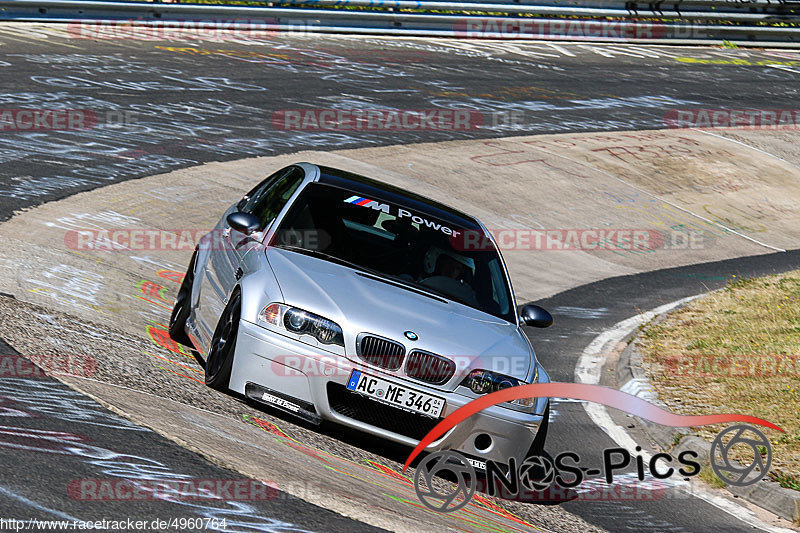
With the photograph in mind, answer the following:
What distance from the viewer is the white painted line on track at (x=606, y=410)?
7.09 metres

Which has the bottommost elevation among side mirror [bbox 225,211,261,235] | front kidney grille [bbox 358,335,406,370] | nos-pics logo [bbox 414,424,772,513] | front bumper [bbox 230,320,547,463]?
nos-pics logo [bbox 414,424,772,513]

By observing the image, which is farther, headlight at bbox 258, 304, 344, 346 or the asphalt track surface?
headlight at bbox 258, 304, 344, 346

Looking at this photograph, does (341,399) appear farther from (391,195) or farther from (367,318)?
(391,195)

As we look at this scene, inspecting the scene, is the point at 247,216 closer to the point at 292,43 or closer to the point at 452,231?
the point at 452,231

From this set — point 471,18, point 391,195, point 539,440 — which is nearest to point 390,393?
point 539,440

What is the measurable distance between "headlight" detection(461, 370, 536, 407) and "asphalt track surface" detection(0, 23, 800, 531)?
0.85 meters

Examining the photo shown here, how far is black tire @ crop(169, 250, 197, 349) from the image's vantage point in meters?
8.31

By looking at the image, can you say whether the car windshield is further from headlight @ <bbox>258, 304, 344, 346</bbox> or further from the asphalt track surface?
the asphalt track surface

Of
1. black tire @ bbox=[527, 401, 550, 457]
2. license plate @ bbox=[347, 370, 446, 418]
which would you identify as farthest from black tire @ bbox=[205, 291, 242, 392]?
black tire @ bbox=[527, 401, 550, 457]

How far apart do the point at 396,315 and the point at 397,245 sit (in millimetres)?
1217

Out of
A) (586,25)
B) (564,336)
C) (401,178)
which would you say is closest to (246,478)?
(564,336)

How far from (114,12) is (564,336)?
45.9ft

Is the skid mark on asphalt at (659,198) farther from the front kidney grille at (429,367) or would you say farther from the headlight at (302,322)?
the headlight at (302,322)

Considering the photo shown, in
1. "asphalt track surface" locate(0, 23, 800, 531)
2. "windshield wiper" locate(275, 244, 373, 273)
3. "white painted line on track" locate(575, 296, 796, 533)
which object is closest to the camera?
"asphalt track surface" locate(0, 23, 800, 531)
